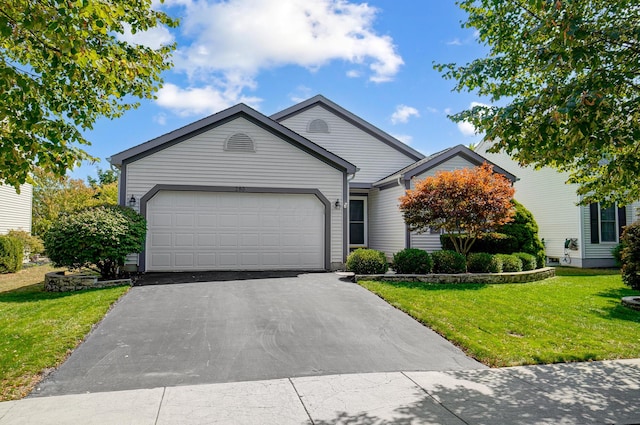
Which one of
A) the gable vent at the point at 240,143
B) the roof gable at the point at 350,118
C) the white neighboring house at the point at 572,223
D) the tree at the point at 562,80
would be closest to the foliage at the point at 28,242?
the gable vent at the point at 240,143

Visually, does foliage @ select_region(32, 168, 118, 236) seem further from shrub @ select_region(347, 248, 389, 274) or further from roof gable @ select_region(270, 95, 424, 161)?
shrub @ select_region(347, 248, 389, 274)

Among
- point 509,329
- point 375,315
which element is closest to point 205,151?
point 375,315

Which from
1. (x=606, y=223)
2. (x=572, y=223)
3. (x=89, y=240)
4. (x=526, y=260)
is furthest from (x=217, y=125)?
(x=606, y=223)

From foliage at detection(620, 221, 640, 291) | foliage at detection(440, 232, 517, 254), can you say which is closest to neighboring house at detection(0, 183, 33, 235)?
foliage at detection(440, 232, 517, 254)

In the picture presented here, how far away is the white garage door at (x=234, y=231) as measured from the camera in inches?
526

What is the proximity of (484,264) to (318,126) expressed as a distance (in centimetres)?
982

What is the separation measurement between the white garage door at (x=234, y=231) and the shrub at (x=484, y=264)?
15.7ft

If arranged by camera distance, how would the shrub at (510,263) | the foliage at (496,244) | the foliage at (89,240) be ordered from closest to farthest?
the foliage at (89,240) < the shrub at (510,263) < the foliage at (496,244)

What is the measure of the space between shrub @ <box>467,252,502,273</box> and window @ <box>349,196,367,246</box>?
6.35 m

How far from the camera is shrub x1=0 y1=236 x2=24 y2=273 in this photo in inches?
596

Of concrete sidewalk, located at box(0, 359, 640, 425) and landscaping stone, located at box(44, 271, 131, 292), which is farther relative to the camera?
landscaping stone, located at box(44, 271, 131, 292)

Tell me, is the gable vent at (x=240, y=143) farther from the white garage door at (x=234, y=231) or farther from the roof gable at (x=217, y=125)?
the white garage door at (x=234, y=231)

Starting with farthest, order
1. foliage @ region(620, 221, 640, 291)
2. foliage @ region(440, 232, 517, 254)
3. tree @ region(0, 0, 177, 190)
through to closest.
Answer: foliage @ region(440, 232, 517, 254), foliage @ region(620, 221, 640, 291), tree @ region(0, 0, 177, 190)

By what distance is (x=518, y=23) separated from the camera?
7.20 metres
